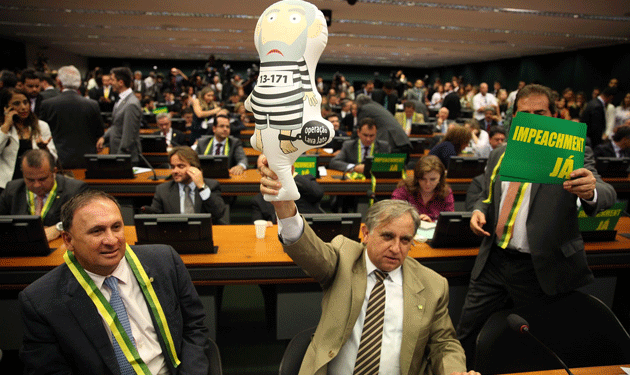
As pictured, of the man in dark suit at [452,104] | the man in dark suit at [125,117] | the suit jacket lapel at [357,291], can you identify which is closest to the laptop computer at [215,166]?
the man in dark suit at [125,117]

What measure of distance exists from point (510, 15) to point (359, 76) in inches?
617

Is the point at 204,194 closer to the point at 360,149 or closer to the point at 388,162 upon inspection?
the point at 388,162

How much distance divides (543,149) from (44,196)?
271 centimetres

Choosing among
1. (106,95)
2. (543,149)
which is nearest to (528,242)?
(543,149)

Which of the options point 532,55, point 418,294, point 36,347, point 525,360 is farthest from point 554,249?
point 532,55

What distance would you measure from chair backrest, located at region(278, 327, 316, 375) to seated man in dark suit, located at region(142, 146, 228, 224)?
1.63 meters

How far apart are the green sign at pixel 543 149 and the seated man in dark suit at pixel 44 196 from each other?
244 centimetres

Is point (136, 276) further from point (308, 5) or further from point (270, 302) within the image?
point (270, 302)

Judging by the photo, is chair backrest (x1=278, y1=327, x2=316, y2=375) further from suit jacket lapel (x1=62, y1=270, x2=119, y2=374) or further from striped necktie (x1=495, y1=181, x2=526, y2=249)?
striped necktie (x1=495, y1=181, x2=526, y2=249)

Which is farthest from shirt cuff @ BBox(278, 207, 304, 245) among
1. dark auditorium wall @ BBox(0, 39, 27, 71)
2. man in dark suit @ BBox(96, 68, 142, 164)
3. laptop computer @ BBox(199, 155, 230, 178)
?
dark auditorium wall @ BBox(0, 39, 27, 71)

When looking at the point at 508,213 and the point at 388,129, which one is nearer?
the point at 508,213

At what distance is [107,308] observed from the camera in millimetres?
1473

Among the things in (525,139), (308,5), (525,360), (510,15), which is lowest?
(525,360)

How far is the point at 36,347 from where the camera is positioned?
140 centimetres
